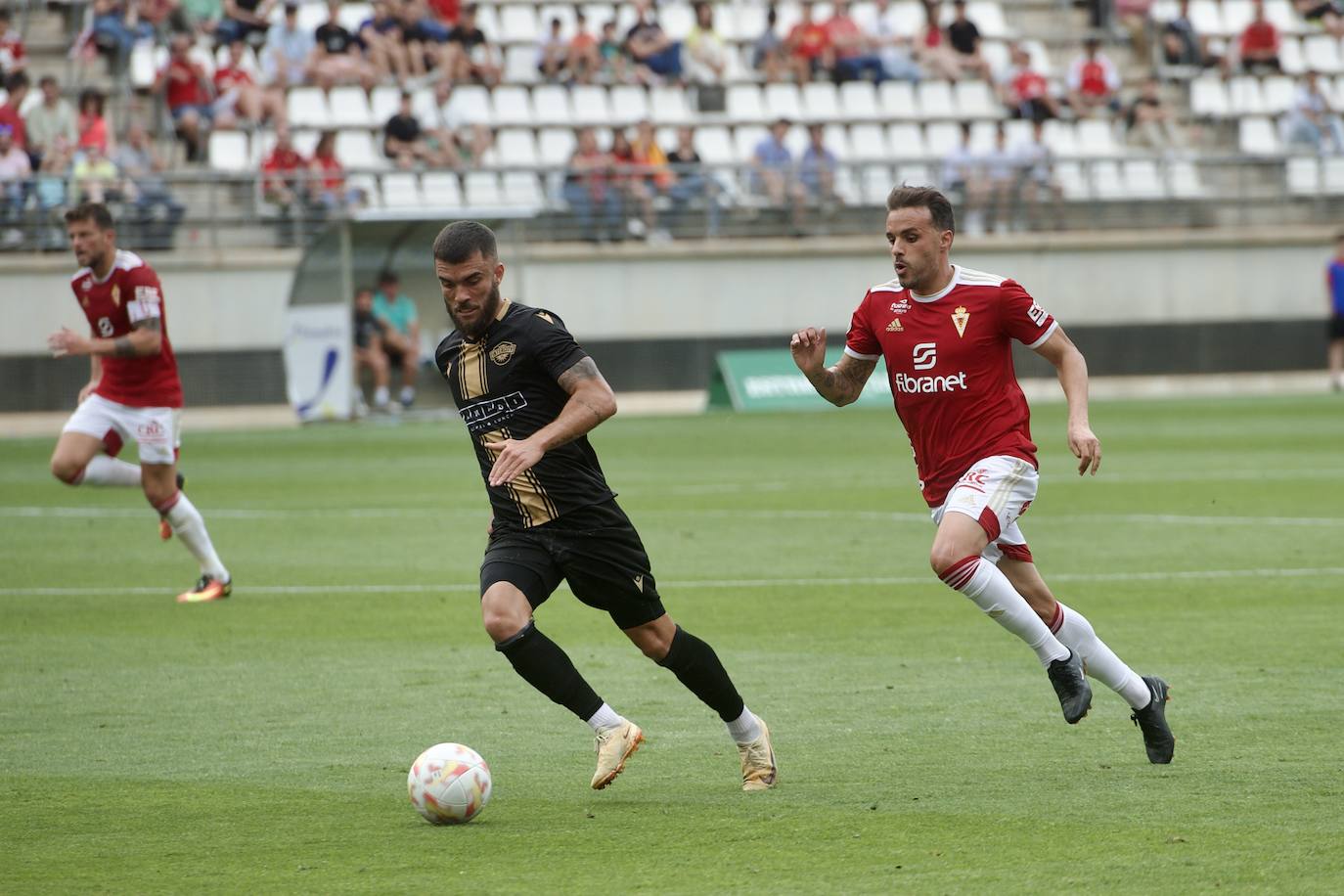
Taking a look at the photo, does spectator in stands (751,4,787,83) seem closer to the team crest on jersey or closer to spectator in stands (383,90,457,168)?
spectator in stands (383,90,457,168)

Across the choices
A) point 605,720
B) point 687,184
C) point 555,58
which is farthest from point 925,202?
point 555,58

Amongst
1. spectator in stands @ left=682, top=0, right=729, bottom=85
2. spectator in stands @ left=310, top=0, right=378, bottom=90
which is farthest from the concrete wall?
spectator in stands @ left=682, top=0, right=729, bottom=85

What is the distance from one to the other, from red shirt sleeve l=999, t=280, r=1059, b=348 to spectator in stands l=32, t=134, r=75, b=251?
70.4 ft

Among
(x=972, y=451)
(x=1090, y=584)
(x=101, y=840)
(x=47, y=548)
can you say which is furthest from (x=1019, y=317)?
(x=47, y=548)

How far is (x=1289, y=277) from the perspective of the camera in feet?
101

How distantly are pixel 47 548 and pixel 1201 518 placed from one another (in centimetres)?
863

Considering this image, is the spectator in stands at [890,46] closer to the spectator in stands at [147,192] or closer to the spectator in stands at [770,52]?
the spectator in stands at [770,52]

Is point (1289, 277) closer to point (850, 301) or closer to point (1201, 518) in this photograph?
point (850, 301)

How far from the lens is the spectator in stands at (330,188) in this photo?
90.1ft

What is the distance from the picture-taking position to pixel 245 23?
29344mm

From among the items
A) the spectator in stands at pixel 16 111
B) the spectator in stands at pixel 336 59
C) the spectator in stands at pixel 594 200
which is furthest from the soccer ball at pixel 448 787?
the spectator in stands at pixel 336 59

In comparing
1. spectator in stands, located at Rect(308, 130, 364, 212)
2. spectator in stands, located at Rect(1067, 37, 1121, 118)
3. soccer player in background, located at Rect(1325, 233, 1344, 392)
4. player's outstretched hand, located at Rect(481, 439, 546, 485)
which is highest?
player's outstretched hand, located at Rect(481, 439, 546, 485)

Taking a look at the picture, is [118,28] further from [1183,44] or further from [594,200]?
[1183,44]

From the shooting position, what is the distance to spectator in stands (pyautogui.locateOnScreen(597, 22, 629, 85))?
31.0 metres
